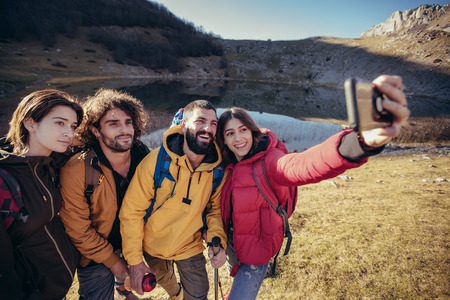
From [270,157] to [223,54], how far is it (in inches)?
3608

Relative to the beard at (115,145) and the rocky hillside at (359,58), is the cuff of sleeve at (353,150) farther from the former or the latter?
the rocky hillside at (359,58)

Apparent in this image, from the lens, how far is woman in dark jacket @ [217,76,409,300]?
76.4 inches

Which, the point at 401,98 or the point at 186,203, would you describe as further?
the point at 186,203

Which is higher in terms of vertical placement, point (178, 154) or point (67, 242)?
point (178, 154)

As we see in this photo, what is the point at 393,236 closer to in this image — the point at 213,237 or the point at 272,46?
the point at 213,237

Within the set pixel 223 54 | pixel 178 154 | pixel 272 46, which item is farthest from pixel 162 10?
pixel 178 154

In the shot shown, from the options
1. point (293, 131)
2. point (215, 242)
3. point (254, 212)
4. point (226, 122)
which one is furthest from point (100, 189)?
point (293, 131)

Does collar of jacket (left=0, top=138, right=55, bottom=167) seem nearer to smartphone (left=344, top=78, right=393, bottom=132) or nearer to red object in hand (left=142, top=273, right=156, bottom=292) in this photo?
red object in hand (left=142, top=273, right=156, bottom=292)

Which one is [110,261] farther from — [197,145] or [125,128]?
[197,145]

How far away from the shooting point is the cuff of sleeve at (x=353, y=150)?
152cm

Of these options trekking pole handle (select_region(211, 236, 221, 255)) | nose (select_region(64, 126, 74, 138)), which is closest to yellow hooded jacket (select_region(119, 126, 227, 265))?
trekking pole handle (select_region(211, 236, 221, 255))

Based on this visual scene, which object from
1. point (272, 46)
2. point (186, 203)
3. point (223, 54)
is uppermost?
point (272, 46)

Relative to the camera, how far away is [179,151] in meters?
2.94

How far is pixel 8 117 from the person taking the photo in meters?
14.4
